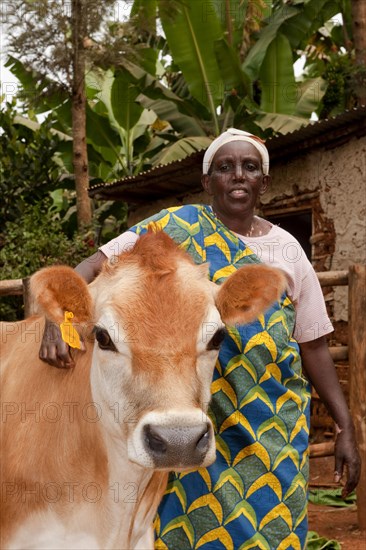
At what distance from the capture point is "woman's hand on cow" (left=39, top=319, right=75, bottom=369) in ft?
8.41

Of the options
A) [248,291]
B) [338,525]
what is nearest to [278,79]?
[338,525]

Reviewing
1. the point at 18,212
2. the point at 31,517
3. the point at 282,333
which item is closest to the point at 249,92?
the point at 18,212

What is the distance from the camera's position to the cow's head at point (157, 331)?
79.0 inches

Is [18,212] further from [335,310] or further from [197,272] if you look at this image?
[197,272]

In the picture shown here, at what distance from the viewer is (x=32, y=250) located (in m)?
10.2

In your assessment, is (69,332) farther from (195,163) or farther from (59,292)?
(195,163)

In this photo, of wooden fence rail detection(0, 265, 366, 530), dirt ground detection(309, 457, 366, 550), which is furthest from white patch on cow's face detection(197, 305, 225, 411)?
dirt ground detection(309, 457, 366, 550)

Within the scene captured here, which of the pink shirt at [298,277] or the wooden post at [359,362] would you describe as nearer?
the pink shirt at [298,277]

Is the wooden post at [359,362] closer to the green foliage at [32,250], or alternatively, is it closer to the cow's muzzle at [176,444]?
the cow's muzzle at [176,444]

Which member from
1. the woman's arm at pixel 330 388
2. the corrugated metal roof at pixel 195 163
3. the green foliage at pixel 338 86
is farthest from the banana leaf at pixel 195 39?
the woman's arm at pixel 330 388

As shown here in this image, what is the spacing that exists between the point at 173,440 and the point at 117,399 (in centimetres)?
38

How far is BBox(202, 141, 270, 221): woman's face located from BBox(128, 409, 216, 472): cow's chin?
3.93 feet

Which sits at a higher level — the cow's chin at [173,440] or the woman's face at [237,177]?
the woman's face at [237,177]

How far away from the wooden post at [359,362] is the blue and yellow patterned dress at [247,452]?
2.05 meters
